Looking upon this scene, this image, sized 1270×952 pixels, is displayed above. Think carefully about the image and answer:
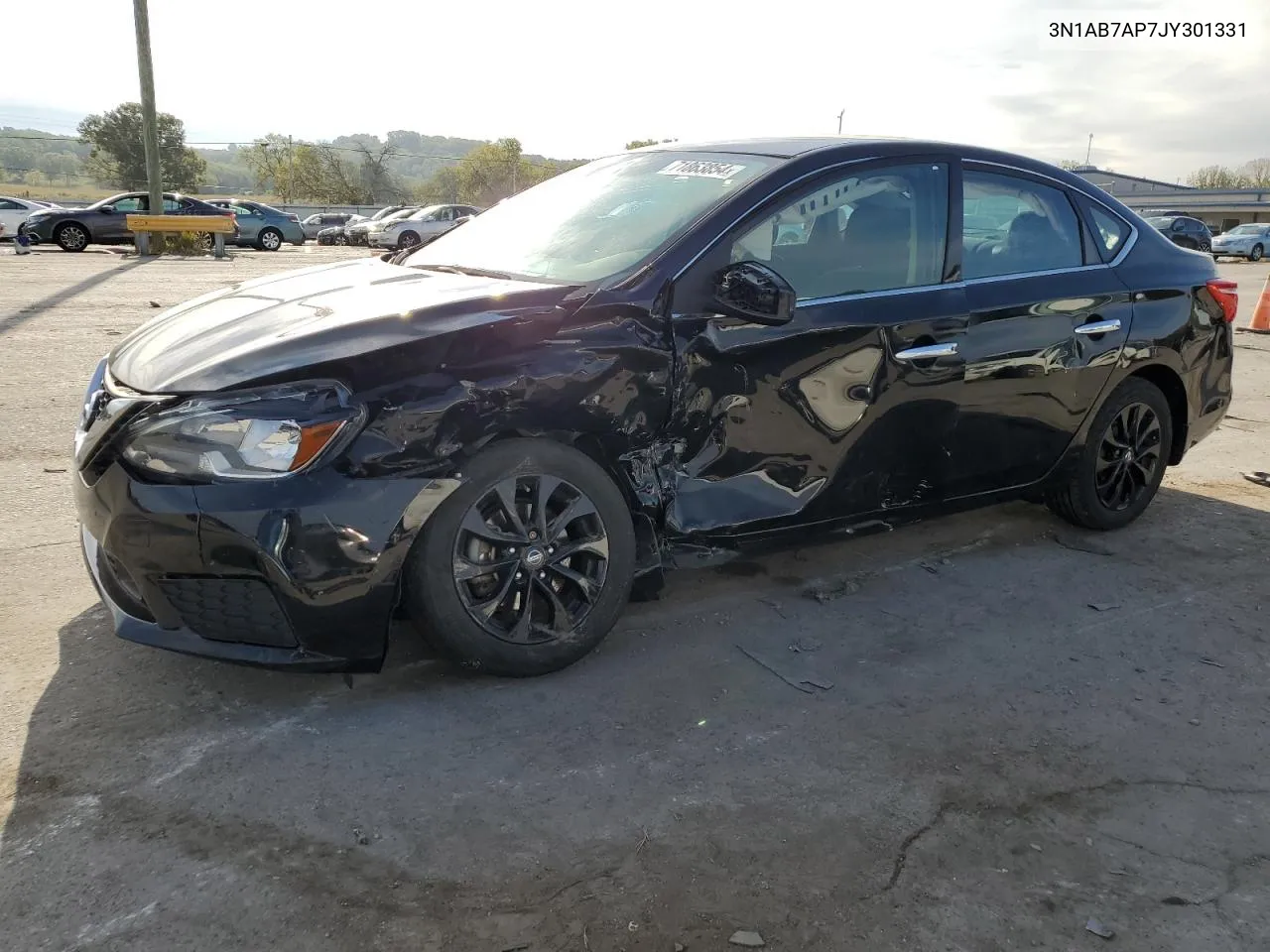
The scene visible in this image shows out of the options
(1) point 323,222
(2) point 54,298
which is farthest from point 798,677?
(1) point 323,222

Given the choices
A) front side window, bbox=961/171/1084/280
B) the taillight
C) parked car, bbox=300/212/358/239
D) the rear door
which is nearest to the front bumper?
the rear door

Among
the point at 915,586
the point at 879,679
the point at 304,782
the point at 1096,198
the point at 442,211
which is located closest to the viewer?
the point at 304,782

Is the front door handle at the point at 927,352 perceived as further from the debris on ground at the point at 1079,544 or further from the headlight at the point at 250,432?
Answer: the headlight at the point at 250,432

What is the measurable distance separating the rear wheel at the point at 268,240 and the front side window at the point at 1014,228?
27221 millimetres

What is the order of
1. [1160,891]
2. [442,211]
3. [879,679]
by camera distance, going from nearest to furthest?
1. [1160,891]
2. [879,679]
3. [442,211]

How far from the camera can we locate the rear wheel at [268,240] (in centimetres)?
2817

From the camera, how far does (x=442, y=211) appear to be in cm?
3244

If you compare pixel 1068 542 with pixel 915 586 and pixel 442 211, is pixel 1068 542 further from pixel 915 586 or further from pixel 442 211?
pixel 442 211

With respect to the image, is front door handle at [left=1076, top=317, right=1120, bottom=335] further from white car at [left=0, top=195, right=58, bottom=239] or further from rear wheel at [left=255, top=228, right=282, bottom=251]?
white car at [left=0, top=195, right=58, bottom=239]

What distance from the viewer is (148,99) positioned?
73.5ft

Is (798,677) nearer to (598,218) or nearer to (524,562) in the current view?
(524,562)

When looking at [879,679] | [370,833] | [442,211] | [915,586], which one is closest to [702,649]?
[879,679]

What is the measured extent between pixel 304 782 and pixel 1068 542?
11.8 feet

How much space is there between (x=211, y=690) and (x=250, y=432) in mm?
860
